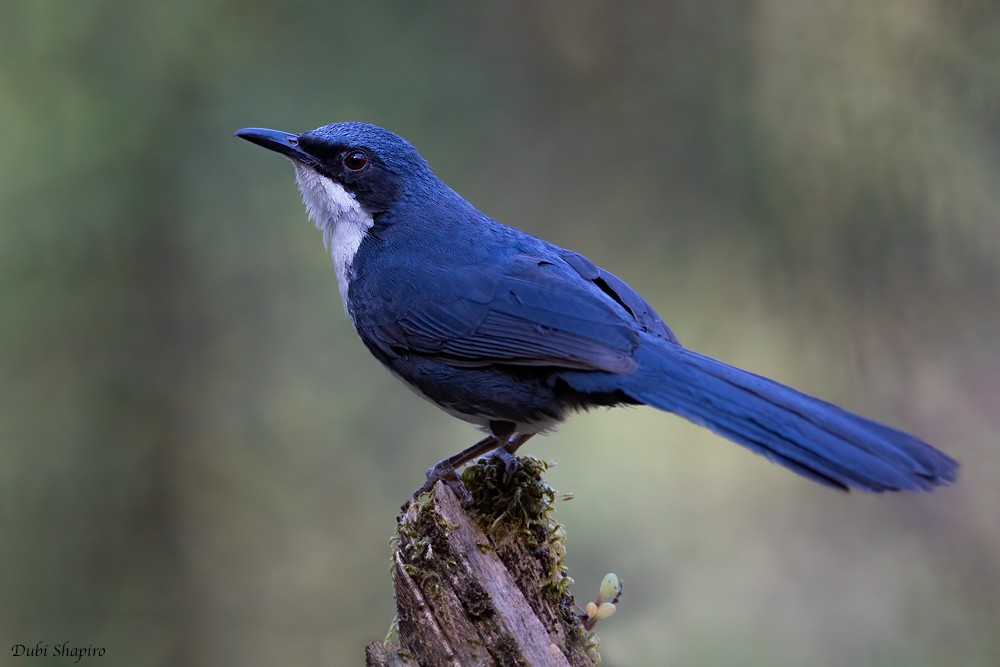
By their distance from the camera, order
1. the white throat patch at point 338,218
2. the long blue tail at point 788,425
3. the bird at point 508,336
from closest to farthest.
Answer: the long blue tail at point 788,425, the bird at point 508,336, the white throat patch at point 338,218

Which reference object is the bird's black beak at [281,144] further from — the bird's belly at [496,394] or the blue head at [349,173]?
the bird's belly at [496,394]

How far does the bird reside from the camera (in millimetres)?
2801

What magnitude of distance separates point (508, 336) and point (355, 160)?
4.12 ft

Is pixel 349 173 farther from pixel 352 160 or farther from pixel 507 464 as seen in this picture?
pixel 507 464

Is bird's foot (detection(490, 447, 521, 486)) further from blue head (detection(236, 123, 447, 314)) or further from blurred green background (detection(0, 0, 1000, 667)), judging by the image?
blurred green background (detection(0, 0, 1000, 667))

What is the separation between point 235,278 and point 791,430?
14.0ft


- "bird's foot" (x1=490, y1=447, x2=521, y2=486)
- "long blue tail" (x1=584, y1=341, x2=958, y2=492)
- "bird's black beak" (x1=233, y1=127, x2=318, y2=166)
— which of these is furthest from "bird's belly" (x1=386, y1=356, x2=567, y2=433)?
"bird's black beak" (x1=233, y1=127, x2=318, y2=166)

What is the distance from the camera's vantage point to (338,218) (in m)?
4.23

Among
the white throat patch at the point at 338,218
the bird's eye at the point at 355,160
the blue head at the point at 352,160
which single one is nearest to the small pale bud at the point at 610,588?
the white throat patch at the point at 338,218

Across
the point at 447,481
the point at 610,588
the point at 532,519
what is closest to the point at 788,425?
the point at 610,588

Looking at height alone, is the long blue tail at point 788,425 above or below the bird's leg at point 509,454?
below

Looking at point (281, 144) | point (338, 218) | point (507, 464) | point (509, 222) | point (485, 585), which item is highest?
point (509, 222)

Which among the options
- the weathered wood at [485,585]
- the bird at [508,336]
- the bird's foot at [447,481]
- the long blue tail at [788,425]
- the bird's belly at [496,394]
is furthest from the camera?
the bird's belly at [496,394]

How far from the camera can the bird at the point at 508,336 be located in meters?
2.80
